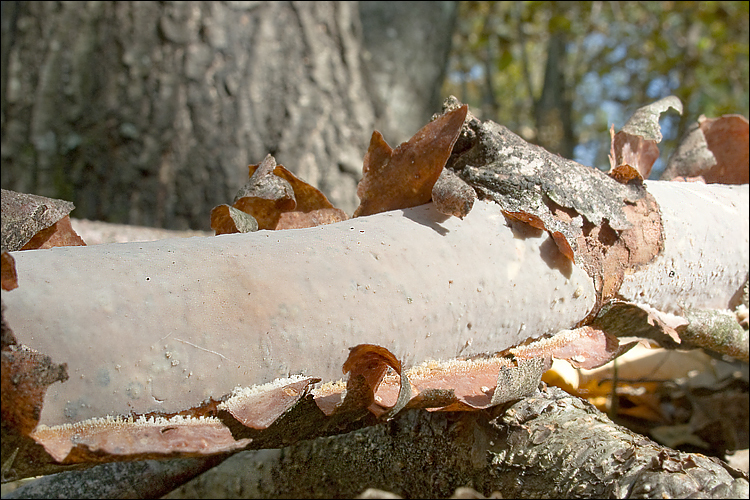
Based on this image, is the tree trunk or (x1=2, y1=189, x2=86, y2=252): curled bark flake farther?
the tree trunk

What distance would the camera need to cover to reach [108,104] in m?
2.13

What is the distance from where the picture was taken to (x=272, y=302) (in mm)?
689

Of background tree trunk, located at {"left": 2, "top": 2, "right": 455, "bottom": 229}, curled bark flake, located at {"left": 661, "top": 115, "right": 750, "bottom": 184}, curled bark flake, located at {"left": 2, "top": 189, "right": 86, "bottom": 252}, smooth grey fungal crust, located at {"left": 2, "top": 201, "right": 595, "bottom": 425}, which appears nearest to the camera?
smooth grey fungal crust, located at {"left": 2, "top": 201, "right": 595, "bottom": 425}

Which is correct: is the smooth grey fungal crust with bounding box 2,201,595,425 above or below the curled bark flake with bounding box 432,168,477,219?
below

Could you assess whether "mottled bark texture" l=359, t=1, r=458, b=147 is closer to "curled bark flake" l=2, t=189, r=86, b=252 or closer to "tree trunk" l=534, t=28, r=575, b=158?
"curled bark flake" l=2, t=189, r=86, b=252

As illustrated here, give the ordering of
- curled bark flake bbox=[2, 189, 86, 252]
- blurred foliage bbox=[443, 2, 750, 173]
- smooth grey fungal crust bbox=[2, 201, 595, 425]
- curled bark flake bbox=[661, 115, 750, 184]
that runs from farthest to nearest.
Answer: blurred foliage bbox=[443, 2, 750, 173] < curled bark flake bbox=[661, 115, 750, 184] < curled bark flake bbox=[2, 189, 86, 252] < smooth grey fungal crust bbox=[2, 201, 595, 425]

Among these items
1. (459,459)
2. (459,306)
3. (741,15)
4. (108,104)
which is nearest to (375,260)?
(459,306)

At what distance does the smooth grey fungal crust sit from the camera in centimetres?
61

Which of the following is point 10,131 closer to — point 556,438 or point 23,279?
point 23,279

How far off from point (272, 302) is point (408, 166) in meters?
0.34

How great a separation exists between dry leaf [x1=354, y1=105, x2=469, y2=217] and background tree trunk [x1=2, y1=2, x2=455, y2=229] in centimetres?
136

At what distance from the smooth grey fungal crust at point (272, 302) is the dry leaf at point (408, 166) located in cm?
5

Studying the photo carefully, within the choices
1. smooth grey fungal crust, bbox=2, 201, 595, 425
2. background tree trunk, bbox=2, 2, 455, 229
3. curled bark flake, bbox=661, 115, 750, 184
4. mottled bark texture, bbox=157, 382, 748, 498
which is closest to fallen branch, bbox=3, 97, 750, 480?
smooth grey fungal crust, bbox=2, 201, 595, 425

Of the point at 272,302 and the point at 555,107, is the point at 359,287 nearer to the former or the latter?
the point at 272,302
